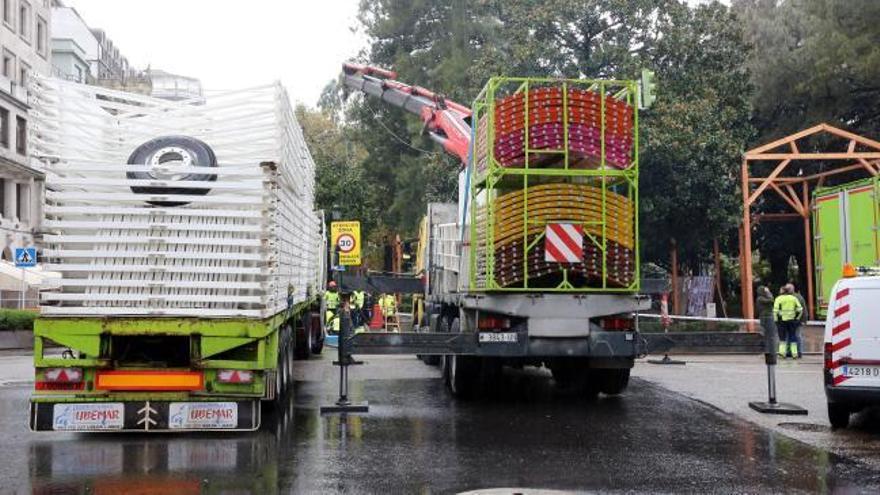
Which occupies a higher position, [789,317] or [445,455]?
[789,317]

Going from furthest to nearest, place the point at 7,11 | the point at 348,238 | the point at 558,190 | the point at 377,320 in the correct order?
the point at 7,11, the point at 377,320, the point at 348,238, the point at 558,190

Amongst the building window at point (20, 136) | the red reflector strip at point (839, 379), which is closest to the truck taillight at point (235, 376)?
the red reflector strip at point (839, 379)

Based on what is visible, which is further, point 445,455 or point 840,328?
point 840,328

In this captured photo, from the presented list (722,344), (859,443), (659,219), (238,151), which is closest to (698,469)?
(859,443)

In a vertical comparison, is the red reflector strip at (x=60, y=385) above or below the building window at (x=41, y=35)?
below

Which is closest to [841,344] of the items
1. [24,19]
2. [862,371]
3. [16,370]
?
[862,371]

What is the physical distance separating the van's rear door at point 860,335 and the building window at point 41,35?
161ft

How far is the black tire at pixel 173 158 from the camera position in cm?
879

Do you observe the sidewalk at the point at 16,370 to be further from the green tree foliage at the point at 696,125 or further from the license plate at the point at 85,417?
the green tree foliage at the point at 696,125

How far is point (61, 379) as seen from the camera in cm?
852

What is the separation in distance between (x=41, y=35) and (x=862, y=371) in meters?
50.6

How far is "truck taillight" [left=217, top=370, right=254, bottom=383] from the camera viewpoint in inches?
342

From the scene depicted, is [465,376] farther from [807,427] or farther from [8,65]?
[8,65]

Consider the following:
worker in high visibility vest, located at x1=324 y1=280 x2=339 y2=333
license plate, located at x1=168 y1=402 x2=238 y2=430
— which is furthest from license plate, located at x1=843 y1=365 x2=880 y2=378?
worker in high visibility vest, located at x1=324 y1=280 x2=339 y2=333
